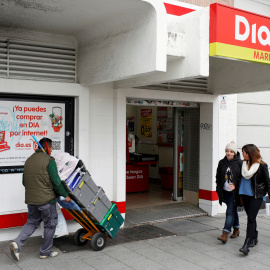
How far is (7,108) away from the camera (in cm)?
611

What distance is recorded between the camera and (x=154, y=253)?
5.83 m

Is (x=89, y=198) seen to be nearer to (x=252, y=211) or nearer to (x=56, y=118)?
(x=56, y=118)

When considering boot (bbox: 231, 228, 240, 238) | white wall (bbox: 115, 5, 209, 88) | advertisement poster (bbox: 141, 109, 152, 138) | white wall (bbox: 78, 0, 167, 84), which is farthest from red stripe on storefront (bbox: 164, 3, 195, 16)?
advertisement poster (bbox: 141, 109, 152, 138)

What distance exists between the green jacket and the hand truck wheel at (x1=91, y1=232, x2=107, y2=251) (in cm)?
90

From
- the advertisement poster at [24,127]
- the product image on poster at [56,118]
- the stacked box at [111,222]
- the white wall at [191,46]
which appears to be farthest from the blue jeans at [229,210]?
the product image on poster at [56,118]

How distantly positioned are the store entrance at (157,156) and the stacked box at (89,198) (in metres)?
2.97

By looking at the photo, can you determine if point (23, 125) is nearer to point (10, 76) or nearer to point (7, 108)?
point (7, 108)

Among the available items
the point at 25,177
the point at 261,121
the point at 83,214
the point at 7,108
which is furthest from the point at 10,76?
the point at 261,121

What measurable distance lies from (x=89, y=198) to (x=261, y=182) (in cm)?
252

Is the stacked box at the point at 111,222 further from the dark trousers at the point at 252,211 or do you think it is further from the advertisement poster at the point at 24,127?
the dark trousers at the point at 252,211

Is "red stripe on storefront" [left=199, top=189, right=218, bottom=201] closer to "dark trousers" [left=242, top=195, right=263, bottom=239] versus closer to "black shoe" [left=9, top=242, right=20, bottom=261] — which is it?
"dark trousers" [left=242, top=195, right=263, bottom=239]

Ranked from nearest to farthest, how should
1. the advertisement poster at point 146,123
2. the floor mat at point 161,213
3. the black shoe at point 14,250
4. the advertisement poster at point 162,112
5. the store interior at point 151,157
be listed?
the black shoe at point 14,250 → the floor mat at point 161,213 → the store interior at point 151,157 → the advertisement poster at point 162,112 → the advertisement poster at point 146,123

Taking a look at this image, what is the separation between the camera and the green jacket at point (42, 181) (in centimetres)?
519

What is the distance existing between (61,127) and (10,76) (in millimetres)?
1182
